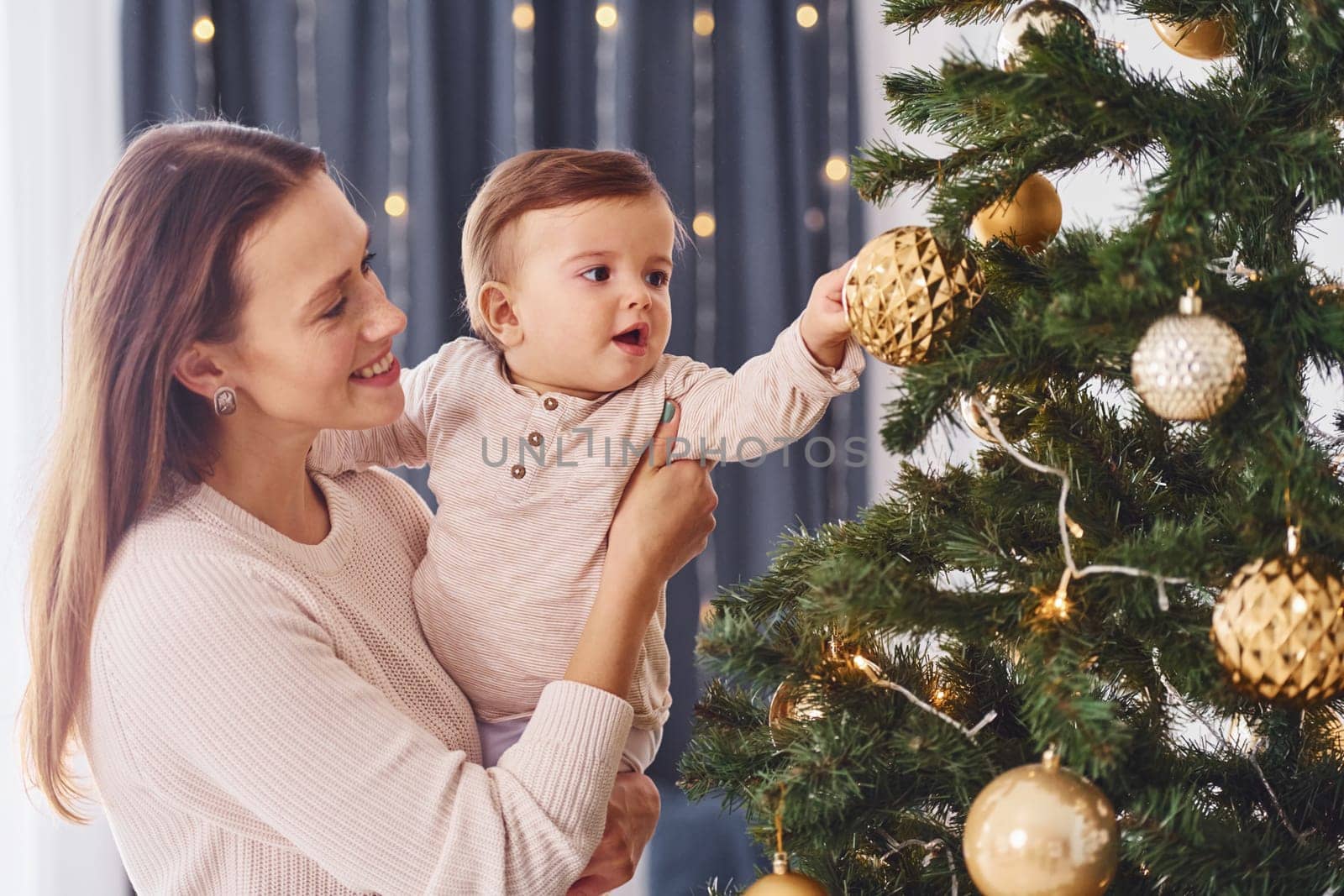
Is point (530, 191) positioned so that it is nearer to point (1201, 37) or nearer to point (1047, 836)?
point (1201, 37)

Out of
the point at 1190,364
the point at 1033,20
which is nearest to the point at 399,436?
the point at 1033,20

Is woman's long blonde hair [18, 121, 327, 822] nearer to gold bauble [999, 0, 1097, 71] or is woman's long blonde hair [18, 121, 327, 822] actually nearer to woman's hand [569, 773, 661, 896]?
woman's hand [569, 773, 661, 896]

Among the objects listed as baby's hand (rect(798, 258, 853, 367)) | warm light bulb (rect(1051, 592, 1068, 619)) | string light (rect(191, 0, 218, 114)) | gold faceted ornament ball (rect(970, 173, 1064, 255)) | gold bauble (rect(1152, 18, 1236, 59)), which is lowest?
warm light bulb (rect(1051, 592, 1068, 619))

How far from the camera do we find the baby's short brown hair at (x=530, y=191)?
1281 millimetres

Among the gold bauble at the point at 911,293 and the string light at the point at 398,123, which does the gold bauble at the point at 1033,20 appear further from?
the string light at the point at 398,123

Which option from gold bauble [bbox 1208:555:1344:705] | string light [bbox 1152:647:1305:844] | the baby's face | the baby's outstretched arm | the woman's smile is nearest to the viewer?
gold bauble [bbox 1208:555:1344:705]

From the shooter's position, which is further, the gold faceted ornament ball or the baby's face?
the baby's face

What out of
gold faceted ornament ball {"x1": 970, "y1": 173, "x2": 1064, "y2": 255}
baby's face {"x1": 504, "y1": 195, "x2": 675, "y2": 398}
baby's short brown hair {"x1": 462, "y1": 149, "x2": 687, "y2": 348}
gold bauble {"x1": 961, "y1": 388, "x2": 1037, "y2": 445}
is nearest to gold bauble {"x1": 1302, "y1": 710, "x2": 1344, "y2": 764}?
gold bauble {"x1": 961, "y1": 388, "x2": 1037, "y2": 445}

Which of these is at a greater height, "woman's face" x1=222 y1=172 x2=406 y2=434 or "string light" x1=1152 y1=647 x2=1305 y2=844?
"woman's face" x1=222 y1=172 x2=406 y2=434

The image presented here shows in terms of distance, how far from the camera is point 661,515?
1.21 meters

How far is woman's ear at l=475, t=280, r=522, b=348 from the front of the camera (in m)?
1.34

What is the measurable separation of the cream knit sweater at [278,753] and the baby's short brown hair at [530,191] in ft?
1.40

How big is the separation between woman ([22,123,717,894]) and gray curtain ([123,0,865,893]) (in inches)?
52.1

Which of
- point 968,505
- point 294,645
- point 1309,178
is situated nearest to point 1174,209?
point 1309,178
